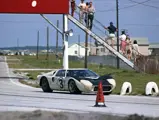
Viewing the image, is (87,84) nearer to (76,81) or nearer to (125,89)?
(76,81)

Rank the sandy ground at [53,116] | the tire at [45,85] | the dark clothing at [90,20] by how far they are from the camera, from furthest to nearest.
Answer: the dark clothing at [90,20] → the tire at [45,85] → the sandy ground at [53,116]

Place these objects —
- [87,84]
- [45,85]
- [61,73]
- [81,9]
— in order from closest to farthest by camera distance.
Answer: [87,84] < [61,73] < [45,85] < [81,9]

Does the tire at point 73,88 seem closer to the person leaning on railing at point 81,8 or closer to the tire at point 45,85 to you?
the tire at point 45,85

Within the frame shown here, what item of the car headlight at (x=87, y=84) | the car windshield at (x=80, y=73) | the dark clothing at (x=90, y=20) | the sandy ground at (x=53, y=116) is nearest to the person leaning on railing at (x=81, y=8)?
the dark clothing at (x=90, y=20)

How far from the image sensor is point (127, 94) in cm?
2730

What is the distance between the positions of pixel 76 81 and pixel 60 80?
1.57 metres

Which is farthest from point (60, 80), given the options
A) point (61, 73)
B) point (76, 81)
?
point (76, 81)

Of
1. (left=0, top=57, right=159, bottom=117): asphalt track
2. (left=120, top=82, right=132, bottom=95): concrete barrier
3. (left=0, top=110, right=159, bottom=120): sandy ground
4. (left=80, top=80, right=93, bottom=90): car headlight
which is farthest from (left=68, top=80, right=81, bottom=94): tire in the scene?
(left=0, top=110, right=159, bottom=120): sandy ground

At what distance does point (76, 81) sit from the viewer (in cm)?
2634

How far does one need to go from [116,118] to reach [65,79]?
1403 centimetres

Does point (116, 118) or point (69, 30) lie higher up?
point (69, 30)

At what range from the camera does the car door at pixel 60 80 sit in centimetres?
2755

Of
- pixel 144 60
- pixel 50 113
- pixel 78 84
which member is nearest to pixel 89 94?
pixel 78 84

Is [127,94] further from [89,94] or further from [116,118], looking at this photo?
[116,118]
